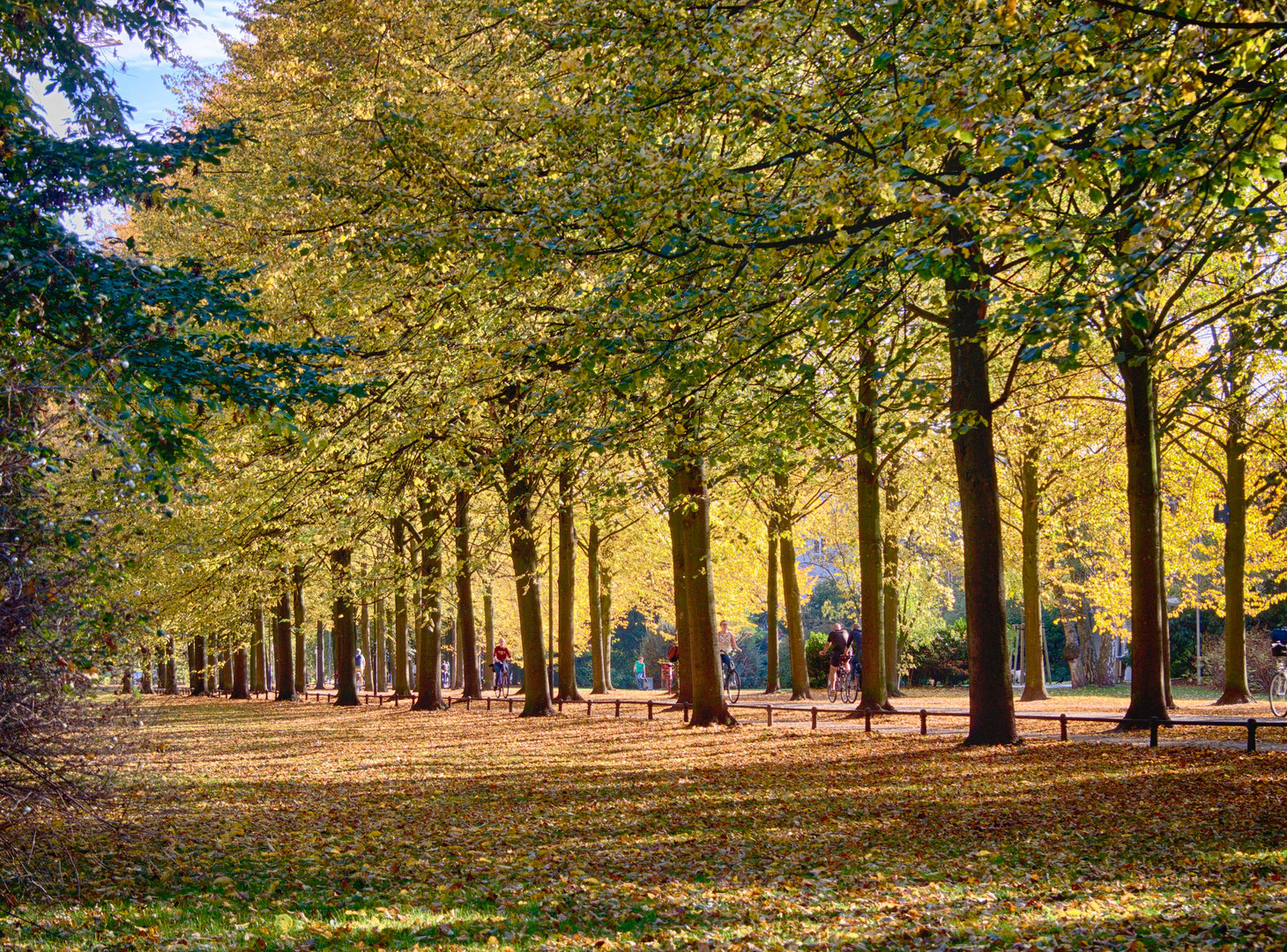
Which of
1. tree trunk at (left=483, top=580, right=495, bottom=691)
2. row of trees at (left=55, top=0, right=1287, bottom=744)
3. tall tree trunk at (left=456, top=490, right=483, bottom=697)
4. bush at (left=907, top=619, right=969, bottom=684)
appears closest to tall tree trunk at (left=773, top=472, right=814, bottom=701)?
row of trees at (left=55, top=0, right=1287, bottom=744)

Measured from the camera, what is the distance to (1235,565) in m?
18.9

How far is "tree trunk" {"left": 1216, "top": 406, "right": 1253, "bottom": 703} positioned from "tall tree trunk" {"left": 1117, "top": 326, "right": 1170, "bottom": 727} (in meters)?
5.39

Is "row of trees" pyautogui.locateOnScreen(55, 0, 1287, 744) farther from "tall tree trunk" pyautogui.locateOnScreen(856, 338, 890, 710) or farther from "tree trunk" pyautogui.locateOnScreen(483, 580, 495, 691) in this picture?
"tree trunk" pyautogui.locateOnScreen(483, 580, 495, 691)

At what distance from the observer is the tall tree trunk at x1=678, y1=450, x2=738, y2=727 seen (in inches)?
640

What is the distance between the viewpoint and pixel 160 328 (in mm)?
8961

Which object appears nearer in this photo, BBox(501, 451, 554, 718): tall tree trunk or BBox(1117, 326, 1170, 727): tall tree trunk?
BBox(1117, 326, 1170, 727): tall tree trunk

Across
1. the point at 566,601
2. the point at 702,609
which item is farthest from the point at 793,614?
the point at 702,609

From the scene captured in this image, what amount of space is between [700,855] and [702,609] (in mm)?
8592

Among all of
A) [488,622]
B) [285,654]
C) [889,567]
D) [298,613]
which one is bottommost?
[285,654]

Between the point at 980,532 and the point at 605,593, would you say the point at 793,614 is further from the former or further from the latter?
the point at 980,532

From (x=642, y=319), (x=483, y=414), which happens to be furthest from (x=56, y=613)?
(x=483, y=414)

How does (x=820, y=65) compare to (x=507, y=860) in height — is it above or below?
above

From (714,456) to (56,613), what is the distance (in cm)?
706

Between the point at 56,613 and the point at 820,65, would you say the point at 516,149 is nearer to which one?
the point at 820,65
